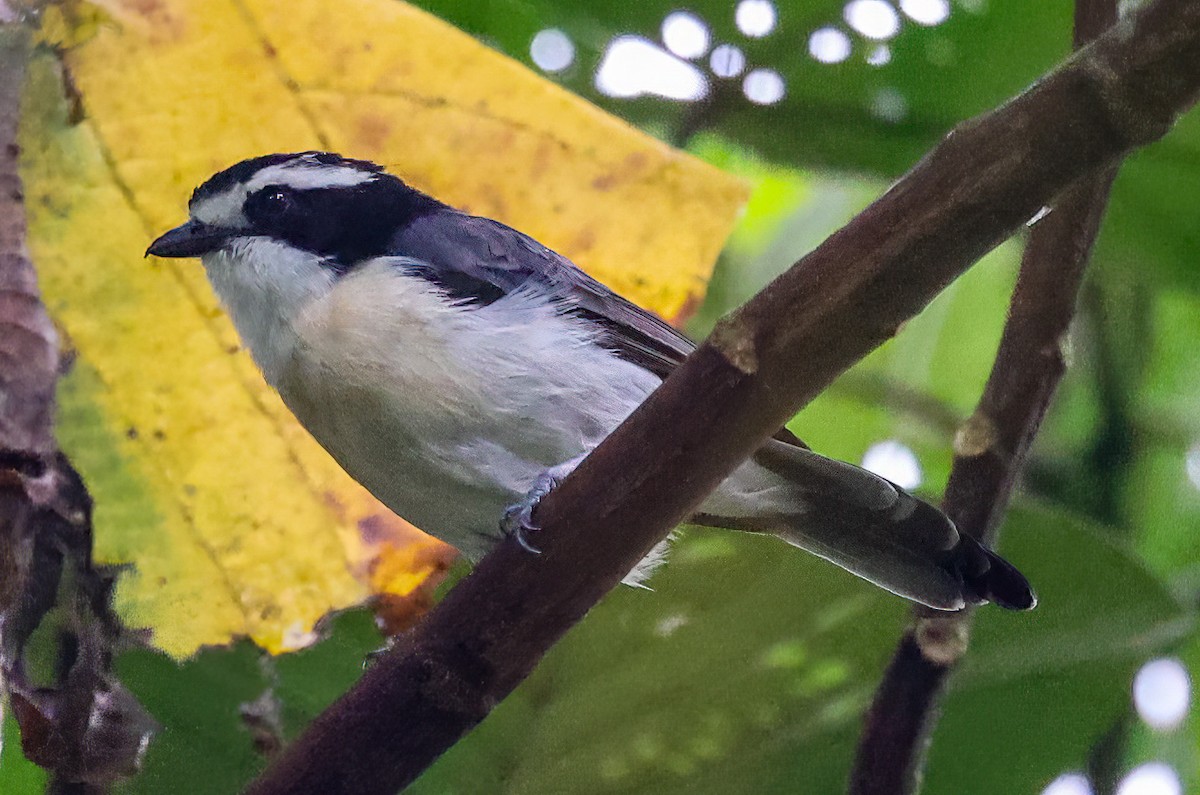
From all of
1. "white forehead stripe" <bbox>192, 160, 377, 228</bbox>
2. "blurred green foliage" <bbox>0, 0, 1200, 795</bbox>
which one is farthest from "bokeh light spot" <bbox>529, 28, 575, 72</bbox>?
"white forehead stripe" <bbox>192, 160, 377, 228</bbox>

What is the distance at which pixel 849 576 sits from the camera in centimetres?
110

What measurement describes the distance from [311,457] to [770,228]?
49cm

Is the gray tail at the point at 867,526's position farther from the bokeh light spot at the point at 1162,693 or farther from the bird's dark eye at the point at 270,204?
the bird's dark eye at the point at 270,204

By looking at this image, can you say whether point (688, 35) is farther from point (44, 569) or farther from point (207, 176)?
point (44, 569)

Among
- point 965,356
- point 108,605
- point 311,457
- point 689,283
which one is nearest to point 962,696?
point 965,356

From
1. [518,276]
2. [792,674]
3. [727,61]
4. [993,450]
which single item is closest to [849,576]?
[792,674]

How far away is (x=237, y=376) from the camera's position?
1.03 meters

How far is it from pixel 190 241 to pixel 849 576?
62cm

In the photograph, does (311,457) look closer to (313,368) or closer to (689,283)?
(313,368)

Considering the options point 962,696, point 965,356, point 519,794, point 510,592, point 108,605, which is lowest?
point 108,605

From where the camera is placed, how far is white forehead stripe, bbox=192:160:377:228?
97cm

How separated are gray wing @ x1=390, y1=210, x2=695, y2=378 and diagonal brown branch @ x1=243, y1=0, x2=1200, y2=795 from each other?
308 mm

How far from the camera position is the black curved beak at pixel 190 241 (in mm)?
948

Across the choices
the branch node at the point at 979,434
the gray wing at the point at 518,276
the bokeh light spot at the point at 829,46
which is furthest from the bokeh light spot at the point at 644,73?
the branch node at the point at 979,434
